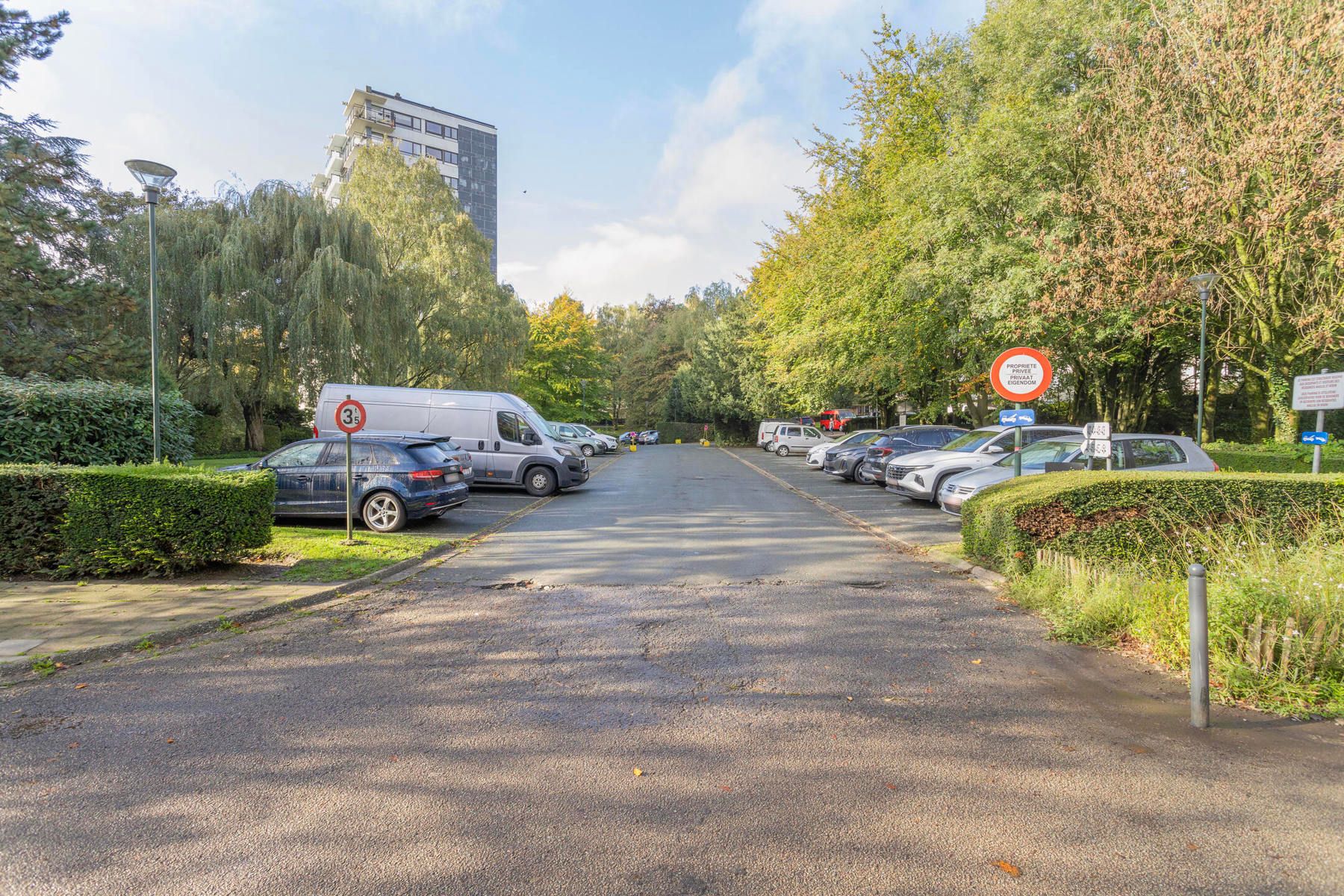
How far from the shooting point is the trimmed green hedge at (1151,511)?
286 inches

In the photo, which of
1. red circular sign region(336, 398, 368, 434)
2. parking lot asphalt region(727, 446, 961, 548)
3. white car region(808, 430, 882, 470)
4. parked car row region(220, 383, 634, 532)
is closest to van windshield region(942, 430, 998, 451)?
parking lot asphalt region(727, 446, 961, 548)

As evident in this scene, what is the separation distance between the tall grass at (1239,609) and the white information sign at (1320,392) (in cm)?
507

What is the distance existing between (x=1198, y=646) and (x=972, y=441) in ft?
42.4

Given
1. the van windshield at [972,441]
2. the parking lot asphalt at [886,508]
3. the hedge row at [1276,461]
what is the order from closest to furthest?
the parking lot asphalt at [886,508]
the hedge row at [1276,461]
the van windshield at [972,441]

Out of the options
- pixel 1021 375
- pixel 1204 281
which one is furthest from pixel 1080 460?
pixel 1204 281

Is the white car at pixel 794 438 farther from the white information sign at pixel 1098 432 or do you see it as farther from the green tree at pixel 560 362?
the white information sign at pixel 1098 432

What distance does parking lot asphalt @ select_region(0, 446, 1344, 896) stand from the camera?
2.73 metres

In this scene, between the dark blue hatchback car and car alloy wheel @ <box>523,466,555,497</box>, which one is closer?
the dark blue hatchback car

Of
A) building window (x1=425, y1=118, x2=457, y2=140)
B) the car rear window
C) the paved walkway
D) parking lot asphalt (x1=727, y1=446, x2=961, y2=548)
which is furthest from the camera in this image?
building window (x1=425, y1=118, x2=457, y2=140)

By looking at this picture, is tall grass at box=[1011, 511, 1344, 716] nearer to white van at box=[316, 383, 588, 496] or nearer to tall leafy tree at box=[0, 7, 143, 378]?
white van at box=[316, 383, 588, 496]

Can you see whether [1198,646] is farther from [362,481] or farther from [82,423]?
[82,423]

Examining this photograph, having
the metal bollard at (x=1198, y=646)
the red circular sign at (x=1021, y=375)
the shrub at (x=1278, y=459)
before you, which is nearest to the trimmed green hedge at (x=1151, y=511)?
the red circular sign at (x=1021, y=375)

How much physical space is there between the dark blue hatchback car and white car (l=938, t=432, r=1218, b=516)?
8.43 meters

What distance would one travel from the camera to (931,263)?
22516mm
